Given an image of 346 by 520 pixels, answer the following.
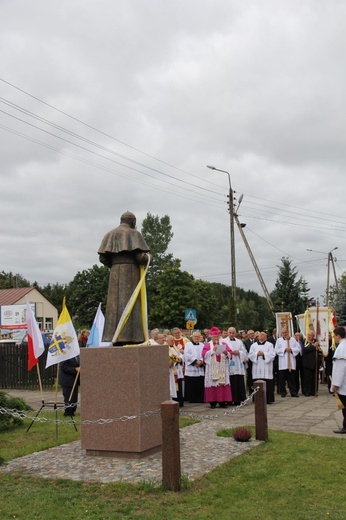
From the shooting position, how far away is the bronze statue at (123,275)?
28.1 feet

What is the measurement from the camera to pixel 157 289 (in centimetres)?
5566

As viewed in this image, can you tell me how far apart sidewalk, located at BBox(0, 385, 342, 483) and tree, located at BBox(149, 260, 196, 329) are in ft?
137

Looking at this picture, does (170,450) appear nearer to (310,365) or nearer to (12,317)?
(310,365)

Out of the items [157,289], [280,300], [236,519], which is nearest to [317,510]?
[236,519]

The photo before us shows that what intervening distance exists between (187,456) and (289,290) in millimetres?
23445

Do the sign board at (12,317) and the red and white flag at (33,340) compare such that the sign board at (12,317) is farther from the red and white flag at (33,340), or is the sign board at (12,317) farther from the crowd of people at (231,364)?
the red and white flag at (33,340)

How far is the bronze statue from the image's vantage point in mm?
8570

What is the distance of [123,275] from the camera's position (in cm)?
874

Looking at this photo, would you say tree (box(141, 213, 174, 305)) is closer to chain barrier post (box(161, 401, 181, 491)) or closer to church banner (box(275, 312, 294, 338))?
church banner (box(275, 312, 294, 338))

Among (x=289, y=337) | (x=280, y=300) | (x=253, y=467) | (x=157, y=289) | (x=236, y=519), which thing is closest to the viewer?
(x=236, y=519)

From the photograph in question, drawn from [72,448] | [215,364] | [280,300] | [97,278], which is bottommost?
[72,448]

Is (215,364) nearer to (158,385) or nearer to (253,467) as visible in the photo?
(158,385)

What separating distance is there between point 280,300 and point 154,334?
1877 centimetres

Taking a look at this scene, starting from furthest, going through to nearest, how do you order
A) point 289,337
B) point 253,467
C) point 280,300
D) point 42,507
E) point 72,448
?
point 280,300 → point 289,337 → point 72,448 → point 253,467 → point 42,507
